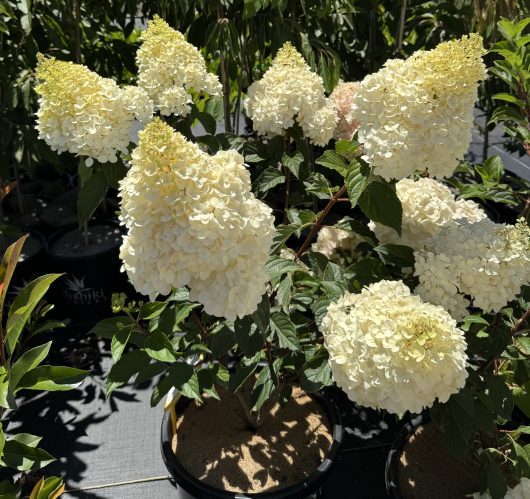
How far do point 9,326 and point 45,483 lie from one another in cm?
33

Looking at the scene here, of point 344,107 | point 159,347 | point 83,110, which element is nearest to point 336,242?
point 344,107

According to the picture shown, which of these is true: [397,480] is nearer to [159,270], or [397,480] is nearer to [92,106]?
[159,270]

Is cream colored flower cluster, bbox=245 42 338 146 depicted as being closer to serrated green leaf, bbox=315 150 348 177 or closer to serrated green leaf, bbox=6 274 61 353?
serrated green leaf, bbox=315 150 348 177

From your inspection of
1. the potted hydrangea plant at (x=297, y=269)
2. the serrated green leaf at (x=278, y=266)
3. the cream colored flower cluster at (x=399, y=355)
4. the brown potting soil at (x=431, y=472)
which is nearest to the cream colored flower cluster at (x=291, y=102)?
the potted hydrangea plant at (x=297, y=269)

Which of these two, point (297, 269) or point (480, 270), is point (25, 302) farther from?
point (480, 270)

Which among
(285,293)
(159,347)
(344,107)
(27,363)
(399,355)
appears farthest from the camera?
(344,107)

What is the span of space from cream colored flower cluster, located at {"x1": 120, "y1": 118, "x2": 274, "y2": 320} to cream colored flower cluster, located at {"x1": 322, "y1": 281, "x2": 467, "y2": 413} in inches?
9.4

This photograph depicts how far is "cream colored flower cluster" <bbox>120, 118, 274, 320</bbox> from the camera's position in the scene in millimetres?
920

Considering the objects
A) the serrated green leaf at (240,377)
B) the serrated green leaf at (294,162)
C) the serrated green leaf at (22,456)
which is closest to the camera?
the serrated green leaf at (22,456)

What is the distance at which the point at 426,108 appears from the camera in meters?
1.17

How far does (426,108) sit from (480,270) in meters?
0.37

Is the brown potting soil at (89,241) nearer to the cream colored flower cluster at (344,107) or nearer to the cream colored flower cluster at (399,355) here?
the cream colored flower cluster at (344,107)

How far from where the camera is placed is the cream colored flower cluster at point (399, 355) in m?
1.04

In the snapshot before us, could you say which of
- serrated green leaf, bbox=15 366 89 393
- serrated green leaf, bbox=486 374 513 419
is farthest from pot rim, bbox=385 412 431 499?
serrated green leaf, bbox=15 366 89 393
